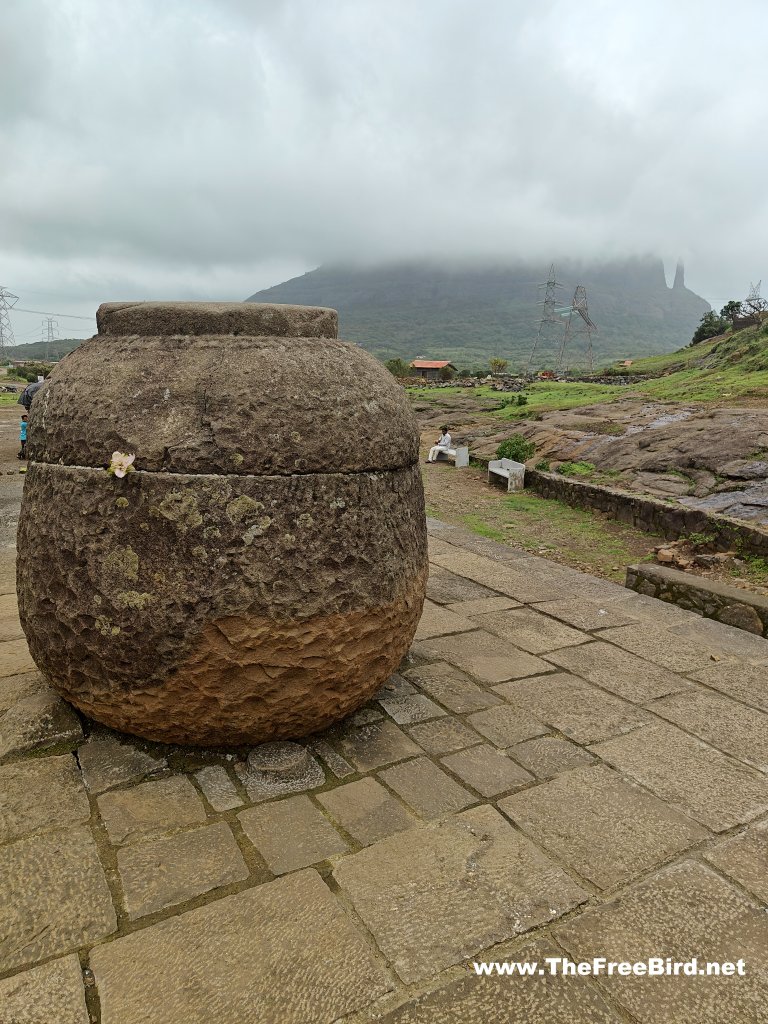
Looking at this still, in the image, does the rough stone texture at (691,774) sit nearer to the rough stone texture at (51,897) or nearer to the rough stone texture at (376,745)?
the rough stone texture at (376,745)

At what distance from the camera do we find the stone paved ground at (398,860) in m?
2.03

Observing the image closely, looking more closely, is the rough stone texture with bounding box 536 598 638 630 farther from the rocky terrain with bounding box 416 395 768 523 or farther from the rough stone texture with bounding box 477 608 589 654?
the rocky terrain with bounding box 416 395 768 523

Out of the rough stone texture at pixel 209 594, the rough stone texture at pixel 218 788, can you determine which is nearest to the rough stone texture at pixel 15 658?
the rough stone texture at pixel 209 594

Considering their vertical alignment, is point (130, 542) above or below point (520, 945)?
above

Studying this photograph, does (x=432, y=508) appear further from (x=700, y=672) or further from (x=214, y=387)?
(x=214, y=387)

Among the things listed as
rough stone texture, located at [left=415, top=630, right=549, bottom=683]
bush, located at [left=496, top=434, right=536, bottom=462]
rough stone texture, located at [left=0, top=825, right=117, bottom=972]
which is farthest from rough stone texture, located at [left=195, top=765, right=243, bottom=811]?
bush, located at [left=496, top=434, right=536, bottom=462]

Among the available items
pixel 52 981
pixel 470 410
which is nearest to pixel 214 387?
pixel 52 981

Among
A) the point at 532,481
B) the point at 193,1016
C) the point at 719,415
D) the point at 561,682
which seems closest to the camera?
the point at 193,1016

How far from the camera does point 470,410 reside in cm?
2464

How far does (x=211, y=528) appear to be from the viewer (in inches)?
110

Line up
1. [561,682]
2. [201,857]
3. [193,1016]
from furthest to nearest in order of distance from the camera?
1. [561,682]
2. [201,857]
3. [193,1016]

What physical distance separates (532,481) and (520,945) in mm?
10766

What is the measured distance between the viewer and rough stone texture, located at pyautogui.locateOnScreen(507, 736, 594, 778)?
10.6 feet

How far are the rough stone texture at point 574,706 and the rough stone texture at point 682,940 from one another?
1.03 meters
